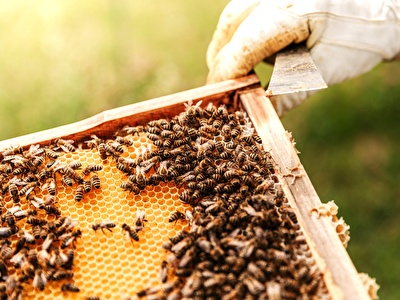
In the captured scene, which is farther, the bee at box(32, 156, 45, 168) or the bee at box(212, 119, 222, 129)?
the bee at box(212, 119, 222, 129)

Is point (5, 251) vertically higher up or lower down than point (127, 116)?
lower down

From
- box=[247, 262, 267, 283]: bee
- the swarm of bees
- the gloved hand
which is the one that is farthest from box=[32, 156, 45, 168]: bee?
the gloved hand

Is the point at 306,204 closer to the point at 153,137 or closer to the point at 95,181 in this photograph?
the point at 153,137

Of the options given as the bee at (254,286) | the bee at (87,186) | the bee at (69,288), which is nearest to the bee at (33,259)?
the bee at (69,288)

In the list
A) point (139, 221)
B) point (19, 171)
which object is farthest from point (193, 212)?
point (19, 171)

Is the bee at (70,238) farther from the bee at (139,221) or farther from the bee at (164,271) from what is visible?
the bee at (164,271)

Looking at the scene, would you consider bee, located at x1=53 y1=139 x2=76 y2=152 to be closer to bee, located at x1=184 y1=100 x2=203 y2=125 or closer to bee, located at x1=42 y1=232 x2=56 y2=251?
bee, located at x1=42 y1=232 x2=56 y2=251

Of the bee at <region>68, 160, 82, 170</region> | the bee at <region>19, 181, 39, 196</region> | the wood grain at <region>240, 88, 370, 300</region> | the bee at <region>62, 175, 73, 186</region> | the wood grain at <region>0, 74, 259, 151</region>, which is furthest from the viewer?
the wood grain at <region>0, 74, 259, 151</region>

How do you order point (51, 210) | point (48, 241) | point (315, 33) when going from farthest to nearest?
point (315, 33) < point (51, 210) < point (48, 241)
